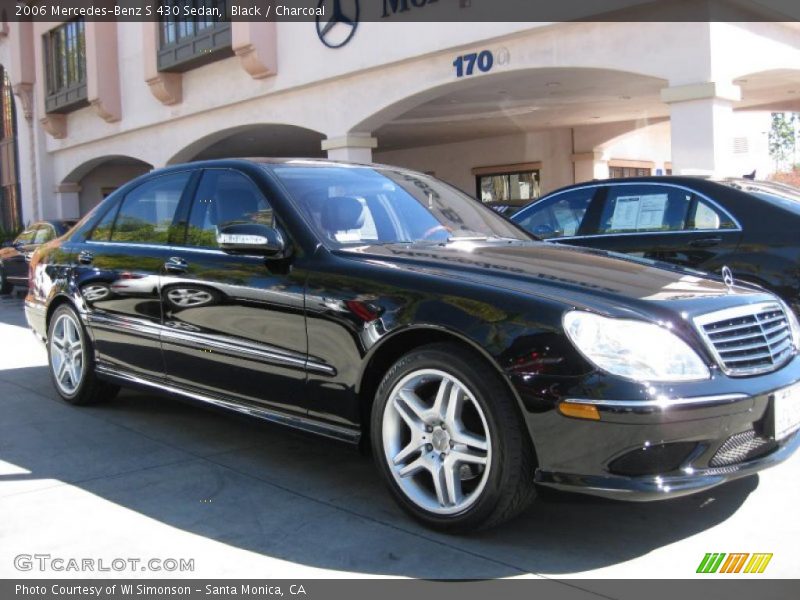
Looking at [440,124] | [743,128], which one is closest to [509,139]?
[440,124]

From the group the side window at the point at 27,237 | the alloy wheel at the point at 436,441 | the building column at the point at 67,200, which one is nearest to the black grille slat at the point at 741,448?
the alloy wheel at the point at 436,441

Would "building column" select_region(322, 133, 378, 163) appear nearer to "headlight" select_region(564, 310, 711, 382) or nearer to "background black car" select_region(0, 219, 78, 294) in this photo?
"background black car" select_region(0, 219, 78, 294)

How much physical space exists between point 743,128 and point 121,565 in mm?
21530

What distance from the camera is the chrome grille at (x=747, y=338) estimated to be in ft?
10.7

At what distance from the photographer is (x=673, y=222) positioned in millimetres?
6508

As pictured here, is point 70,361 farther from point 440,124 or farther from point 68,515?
point 440,124

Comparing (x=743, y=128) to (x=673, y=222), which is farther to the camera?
(x=743, y=128)

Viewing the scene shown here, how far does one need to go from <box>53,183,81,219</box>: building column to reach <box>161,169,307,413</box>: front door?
21.9 m

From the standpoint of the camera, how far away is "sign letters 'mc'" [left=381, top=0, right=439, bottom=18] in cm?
1284

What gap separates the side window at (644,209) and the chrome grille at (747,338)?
290cm

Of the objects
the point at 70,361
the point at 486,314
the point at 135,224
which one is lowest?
the point at 70,361

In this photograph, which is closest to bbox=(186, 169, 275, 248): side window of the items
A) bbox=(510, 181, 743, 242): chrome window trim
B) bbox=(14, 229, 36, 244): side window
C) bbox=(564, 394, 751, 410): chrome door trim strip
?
bbox=(564, 394, 751, 410): chrome door trim strip

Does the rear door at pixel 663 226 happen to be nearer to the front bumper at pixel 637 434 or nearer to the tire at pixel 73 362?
the front bumper at pixel 637 434
